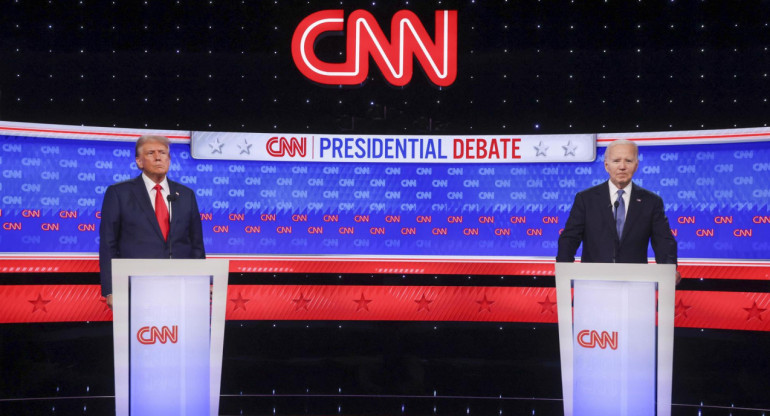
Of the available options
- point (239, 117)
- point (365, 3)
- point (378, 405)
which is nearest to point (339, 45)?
point (365, 3)

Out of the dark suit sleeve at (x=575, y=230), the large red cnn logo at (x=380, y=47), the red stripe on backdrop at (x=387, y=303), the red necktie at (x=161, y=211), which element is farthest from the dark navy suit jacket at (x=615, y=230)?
the red necktie at (x=161, y=211)

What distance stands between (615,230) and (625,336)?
1.23 metres

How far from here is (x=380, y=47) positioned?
506cm

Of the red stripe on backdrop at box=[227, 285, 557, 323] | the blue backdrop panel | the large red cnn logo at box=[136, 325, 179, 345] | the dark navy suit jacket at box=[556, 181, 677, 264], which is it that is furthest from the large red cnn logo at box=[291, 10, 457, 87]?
the large red cnn logo at box=[136, 325, 179, 345]

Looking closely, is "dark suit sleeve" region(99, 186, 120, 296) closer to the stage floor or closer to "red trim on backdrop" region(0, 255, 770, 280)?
the stage floor

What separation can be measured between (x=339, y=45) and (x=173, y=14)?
1390 mm

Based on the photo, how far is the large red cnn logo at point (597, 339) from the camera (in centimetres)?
250

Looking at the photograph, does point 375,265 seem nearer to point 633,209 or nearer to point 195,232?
point 195,232

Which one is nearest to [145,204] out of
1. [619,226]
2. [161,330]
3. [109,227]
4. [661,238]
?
[109,227]

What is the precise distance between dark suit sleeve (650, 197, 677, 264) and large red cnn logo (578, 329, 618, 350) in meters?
1.31

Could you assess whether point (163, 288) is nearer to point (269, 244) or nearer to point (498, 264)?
point (269, 244)

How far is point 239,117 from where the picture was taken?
17.3 ft

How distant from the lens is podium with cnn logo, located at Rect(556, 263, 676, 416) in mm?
2475

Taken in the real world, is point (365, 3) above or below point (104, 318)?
above
